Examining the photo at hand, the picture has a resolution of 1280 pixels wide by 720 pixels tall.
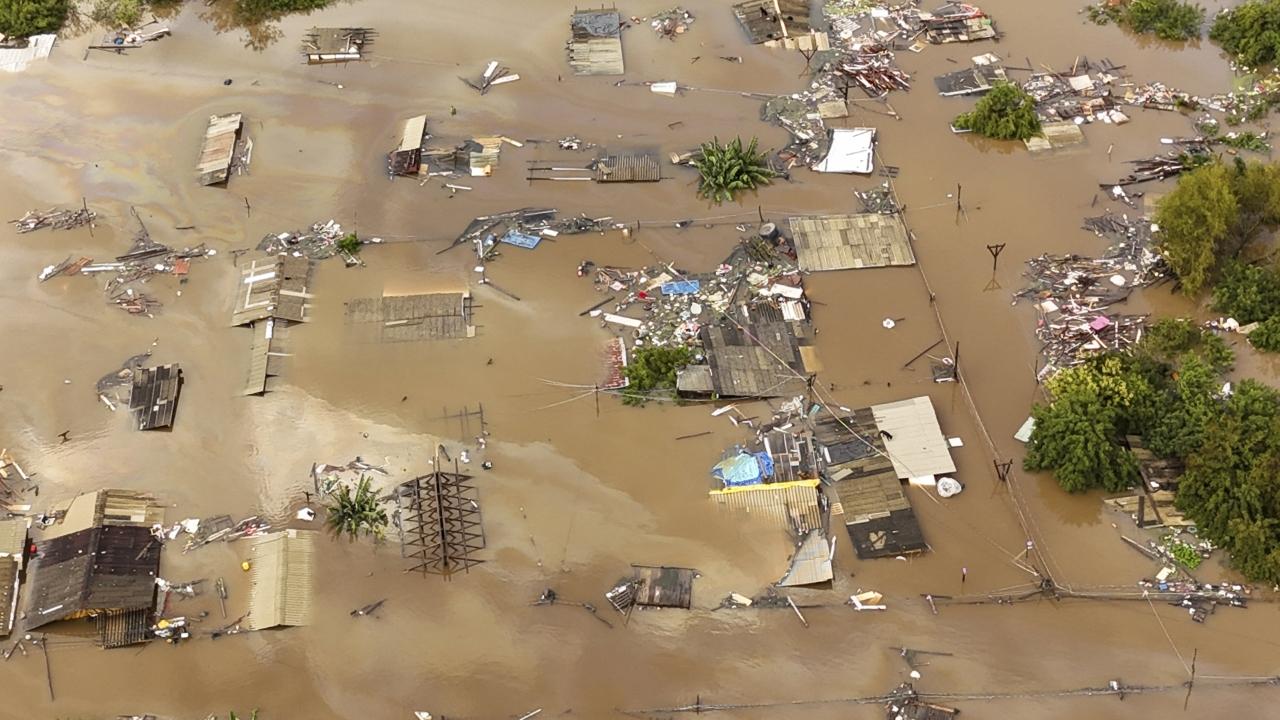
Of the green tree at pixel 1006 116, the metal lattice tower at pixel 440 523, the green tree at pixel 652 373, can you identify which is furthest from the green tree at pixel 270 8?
the green tree at pixel 1006 116

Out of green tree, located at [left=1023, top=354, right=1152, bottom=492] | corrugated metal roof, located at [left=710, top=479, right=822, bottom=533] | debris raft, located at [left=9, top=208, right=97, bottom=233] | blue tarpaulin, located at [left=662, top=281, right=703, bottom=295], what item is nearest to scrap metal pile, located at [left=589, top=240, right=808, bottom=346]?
blue tarpaulin, located at [left=662, top=281, right=703, bottom=295]

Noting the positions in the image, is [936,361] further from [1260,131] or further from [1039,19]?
[1039,19]

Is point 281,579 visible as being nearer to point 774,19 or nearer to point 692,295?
point 692,295

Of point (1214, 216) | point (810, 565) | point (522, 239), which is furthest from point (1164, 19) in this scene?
point (810, 565)

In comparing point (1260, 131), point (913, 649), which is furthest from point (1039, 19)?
point (913, 649)

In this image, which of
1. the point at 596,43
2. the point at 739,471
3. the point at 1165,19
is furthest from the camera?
the point at 596,43

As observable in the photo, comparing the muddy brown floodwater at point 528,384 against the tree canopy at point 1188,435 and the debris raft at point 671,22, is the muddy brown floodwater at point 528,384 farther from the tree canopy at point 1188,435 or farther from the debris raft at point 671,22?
the tree canopy at point 1188,435
